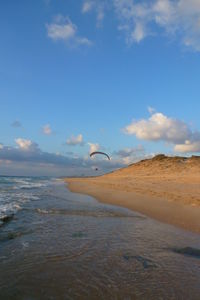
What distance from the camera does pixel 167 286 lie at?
517 cm

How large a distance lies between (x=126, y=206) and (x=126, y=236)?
818cm

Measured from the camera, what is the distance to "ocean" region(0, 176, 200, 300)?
492 centimetres

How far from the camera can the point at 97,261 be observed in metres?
6.50

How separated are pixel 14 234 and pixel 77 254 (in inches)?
117

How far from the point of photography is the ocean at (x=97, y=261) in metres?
4.92

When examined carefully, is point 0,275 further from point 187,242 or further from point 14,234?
point 187,242

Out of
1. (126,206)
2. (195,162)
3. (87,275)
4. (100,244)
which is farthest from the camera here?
(195,162)

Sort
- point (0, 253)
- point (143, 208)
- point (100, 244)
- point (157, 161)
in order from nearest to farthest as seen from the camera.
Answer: point (0, 253)
point (100, 244)
point (143, 208)
point (157, 161)

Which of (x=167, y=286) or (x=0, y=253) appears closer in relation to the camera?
(x=167, y=286)

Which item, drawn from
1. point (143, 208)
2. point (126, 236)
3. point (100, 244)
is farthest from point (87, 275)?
point (143, 208)

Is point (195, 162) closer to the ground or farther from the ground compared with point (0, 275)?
farther from the ground

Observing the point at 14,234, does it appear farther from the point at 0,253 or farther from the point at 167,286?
the point at 167,286

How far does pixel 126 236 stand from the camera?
9.05 meters

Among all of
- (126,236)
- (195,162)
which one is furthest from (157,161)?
(126,236)
